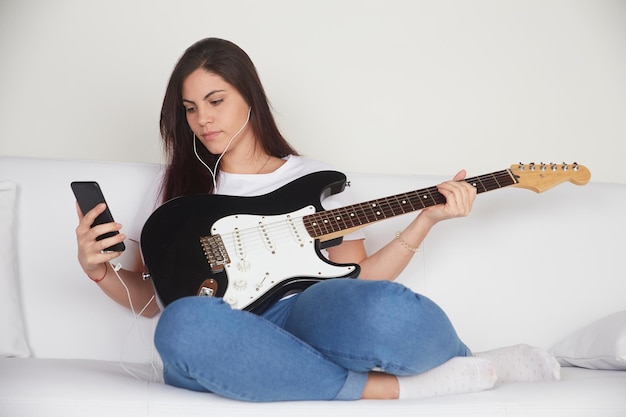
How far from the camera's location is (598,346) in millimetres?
1728

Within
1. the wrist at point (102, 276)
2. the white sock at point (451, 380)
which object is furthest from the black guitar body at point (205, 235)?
the white sock at point (451, 380)

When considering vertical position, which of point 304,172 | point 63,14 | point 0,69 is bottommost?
point 304,172

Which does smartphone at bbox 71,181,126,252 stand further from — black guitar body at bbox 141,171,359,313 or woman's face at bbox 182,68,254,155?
woman's face at bbox 182,68,254,155

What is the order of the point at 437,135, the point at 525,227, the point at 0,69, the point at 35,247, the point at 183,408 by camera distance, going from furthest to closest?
the point at 437,135 → the point at 0,69 → the point at 525,227 → the point at 35,247 → the point at 183,408

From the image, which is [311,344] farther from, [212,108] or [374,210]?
[212,108]

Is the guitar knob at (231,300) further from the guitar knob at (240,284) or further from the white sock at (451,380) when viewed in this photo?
the white sock at (451,380)

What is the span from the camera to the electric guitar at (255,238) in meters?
1.54

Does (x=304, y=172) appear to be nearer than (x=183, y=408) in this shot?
No

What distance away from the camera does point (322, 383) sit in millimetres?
1308

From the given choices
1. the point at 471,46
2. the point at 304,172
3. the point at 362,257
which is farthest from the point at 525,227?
the point at 471,46

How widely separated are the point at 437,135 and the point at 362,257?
0.78 meters

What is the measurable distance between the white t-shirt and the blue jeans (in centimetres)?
45

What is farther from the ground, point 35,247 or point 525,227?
point 525,227

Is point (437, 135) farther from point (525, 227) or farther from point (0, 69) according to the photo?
point (0, 69)
